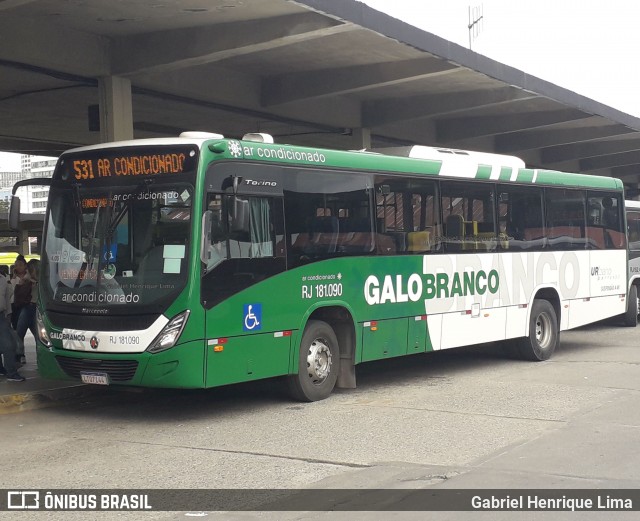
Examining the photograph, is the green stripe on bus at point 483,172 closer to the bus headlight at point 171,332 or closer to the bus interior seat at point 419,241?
the bus interior seat at point 419,241

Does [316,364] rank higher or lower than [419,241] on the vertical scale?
lower

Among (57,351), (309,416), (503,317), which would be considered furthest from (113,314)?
(503,317)

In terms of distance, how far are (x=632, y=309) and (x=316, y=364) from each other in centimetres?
1212

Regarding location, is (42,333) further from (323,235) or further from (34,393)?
(323,235)

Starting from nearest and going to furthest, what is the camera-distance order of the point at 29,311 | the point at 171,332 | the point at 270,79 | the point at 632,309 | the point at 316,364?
1. the point at 171,332
2. the point at 316,364
3. the point at 29,311
4. the point at 270,79
5. the point at 632,309

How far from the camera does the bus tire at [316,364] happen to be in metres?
11.3

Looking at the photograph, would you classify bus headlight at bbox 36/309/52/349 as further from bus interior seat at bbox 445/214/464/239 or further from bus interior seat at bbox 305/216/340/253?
bus interior seat at bbox 445/214/464/239

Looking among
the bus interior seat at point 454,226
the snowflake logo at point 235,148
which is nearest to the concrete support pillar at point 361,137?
the bus interior seat at point 454,226

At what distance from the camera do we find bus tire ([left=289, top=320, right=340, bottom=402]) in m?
11.3

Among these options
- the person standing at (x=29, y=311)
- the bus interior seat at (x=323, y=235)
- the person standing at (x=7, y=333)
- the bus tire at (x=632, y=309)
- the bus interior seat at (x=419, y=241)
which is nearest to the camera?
the bus interior seat at (x=323, y=235)

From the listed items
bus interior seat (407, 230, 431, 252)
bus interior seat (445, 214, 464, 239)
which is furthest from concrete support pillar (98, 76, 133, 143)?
bus interior seat (445, 214, 464, 239)

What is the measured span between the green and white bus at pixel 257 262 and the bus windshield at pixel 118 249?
2 cm

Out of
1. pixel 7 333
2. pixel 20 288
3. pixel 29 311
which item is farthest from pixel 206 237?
pixel 29 311

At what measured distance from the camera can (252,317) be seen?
10.6 meters
